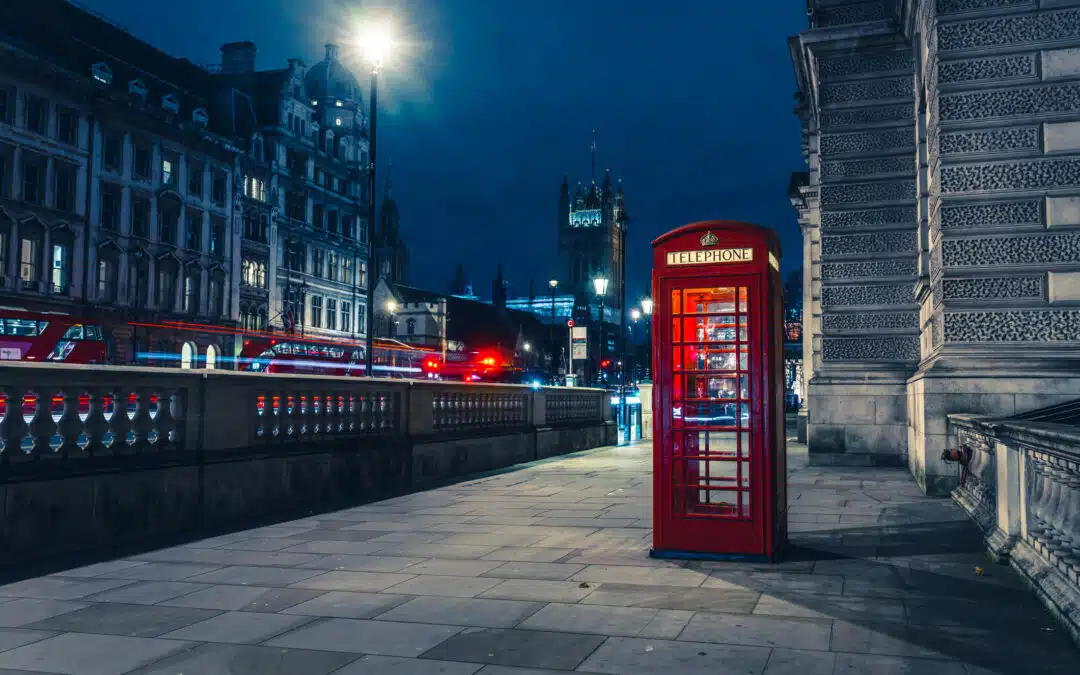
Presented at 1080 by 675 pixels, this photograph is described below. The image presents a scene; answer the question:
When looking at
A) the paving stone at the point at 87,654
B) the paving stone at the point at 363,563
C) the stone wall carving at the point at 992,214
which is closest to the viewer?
the paving stone at the point at 87,654

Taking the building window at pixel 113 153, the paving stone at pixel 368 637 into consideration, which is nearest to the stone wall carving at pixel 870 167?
the paving stone at pixel 368 637

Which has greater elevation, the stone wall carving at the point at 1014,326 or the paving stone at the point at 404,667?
the stone wall carving at the point at 1014,326

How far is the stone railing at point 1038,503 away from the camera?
5789mm

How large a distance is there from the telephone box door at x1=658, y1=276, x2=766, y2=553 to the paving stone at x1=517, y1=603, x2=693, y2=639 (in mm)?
2119

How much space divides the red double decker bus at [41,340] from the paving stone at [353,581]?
20507 mm

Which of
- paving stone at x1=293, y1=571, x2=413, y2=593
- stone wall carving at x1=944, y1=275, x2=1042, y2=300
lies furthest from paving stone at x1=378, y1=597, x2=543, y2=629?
stone wall carving at x1=944, y1=275, x2=1042, y2=300

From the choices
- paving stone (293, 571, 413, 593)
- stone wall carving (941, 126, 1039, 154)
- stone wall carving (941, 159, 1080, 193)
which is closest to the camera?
paving stone (293, 571, 413, 593)

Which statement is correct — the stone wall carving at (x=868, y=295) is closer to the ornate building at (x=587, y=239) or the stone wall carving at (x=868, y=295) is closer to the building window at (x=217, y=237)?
the building window at (x=217, y=237)

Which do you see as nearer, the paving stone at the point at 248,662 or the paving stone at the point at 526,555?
the paving stone at the point at 248,662

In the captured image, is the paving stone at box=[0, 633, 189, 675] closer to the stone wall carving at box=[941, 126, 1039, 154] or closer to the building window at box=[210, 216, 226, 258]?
the stone wall carving at box=[941, 126, 1039, 154]

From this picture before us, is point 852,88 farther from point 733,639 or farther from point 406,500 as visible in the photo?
point 733,639

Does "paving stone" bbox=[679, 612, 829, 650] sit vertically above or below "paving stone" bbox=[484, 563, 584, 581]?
above

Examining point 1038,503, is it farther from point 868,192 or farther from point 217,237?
point 217,237

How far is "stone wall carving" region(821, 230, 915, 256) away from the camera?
17.5 meters
